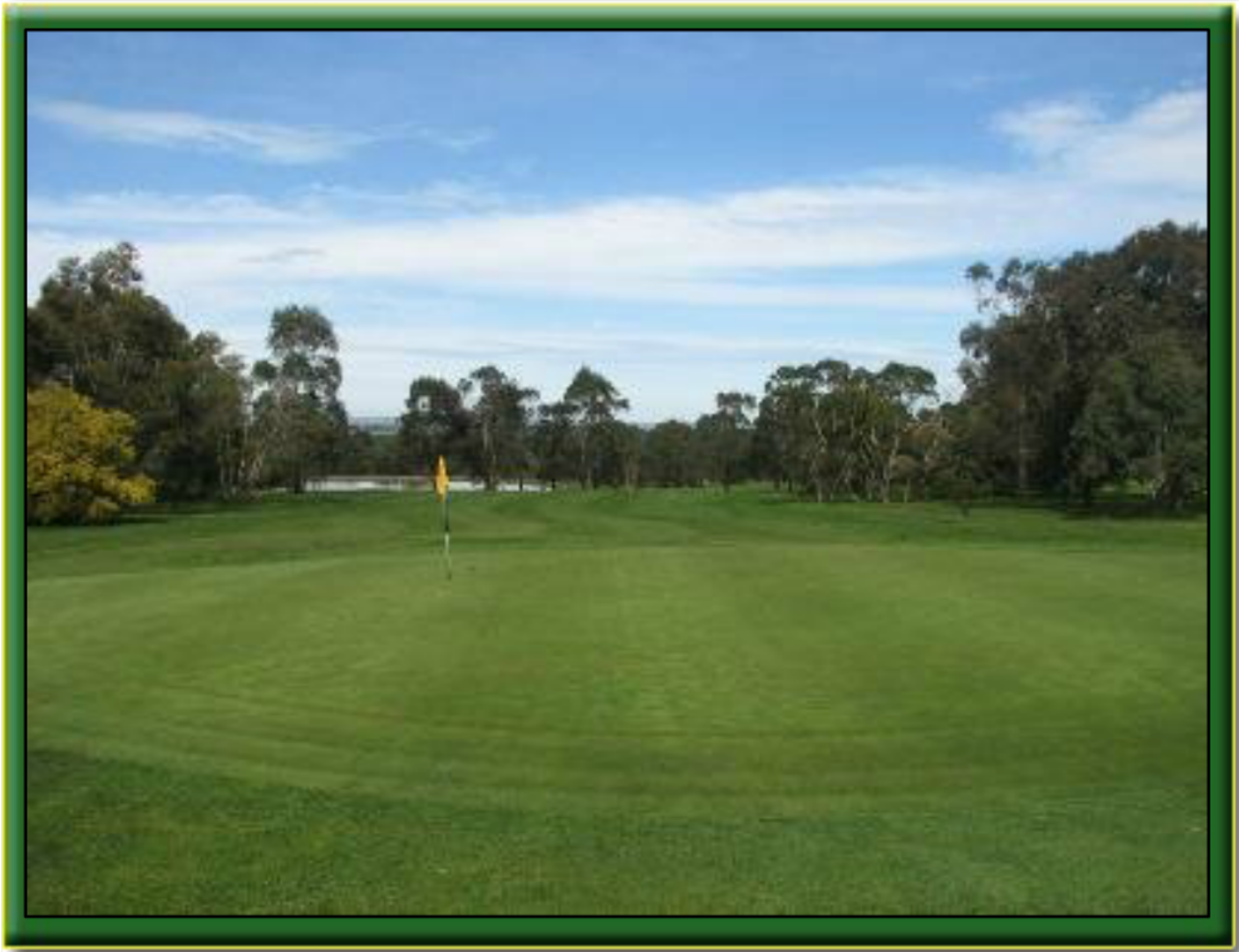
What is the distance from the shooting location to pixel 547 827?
25.4 ft

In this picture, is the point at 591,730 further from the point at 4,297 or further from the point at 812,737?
the point at 4,297

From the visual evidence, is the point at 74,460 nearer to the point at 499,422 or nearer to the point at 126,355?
the point at 126,355

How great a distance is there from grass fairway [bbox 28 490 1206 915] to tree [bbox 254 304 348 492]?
52552 millimetres

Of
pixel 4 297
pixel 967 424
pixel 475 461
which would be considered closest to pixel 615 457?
pixel 475 461

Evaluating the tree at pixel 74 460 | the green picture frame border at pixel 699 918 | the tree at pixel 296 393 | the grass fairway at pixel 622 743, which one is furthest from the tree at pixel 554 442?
the green picture frame border at pixel 699 918

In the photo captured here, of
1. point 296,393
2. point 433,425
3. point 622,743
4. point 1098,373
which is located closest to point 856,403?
point 1098,373

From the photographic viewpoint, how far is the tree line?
46469 millimetres

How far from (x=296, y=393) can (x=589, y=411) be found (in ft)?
109

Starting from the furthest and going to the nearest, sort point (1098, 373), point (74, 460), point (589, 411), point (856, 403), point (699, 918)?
1. point (589, 411)
2. point (856, 403)
3. point (1098, 373)
4. point (74, 460)
5. point (699, 918)

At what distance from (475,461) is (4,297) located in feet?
327

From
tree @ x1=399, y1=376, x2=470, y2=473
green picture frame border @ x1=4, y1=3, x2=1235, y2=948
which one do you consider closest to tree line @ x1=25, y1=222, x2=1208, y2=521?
tree @ x1=399, y1=376, x2=470, y2=473

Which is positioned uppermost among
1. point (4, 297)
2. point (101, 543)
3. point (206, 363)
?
point (206, 363)

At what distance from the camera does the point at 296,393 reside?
7438cm

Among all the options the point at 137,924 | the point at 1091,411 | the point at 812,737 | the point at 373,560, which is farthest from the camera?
the point at 1091,411
